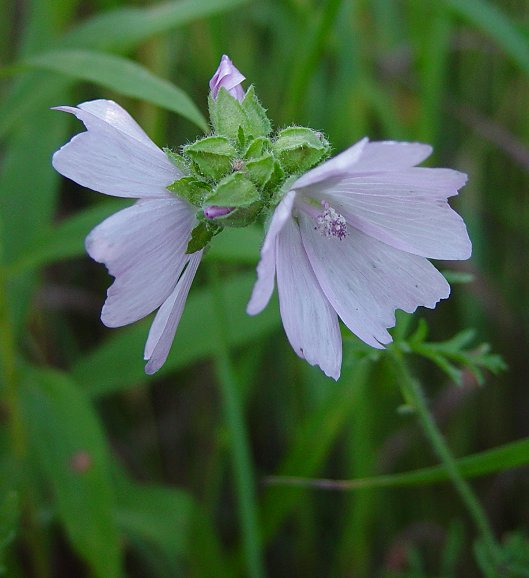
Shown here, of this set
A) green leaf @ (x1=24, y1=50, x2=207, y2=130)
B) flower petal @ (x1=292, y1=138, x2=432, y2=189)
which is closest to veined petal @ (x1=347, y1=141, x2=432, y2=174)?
flower petal @ (x1=292, y1=138, x2=432, y2=189)

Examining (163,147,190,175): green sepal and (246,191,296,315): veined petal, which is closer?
(246,191,296,315): veined petal

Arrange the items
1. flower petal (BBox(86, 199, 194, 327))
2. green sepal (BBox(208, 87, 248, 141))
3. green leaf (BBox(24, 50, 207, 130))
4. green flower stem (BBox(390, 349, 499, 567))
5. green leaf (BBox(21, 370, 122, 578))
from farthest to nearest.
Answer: green leaf (BBox(21, 370, 122, 578)) → green leaf (BBox(24, 50, 207, 130)) → green flower stem (BBox(390, 349, 499, 567)) → green sepal (BBox(208, 87, 248, 141)) → flower petal (BBox(86, 199, 194, 327))

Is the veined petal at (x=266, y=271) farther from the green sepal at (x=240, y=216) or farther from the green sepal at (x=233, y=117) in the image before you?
the green sepal at (x=233, y=117)

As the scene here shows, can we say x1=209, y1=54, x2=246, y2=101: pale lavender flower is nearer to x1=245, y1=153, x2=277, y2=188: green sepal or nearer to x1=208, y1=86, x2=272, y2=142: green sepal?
x1=208, y1=86, x2=272, y2=142: green sepal

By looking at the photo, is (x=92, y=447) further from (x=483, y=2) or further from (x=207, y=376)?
(x=483, y=2)

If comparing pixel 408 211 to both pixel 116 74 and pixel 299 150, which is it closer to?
pixel 299 150

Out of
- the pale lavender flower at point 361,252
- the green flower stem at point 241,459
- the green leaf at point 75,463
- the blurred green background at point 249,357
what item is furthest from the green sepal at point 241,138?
the green leaf at point 75,463

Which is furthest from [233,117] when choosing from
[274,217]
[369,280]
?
[369,280]
